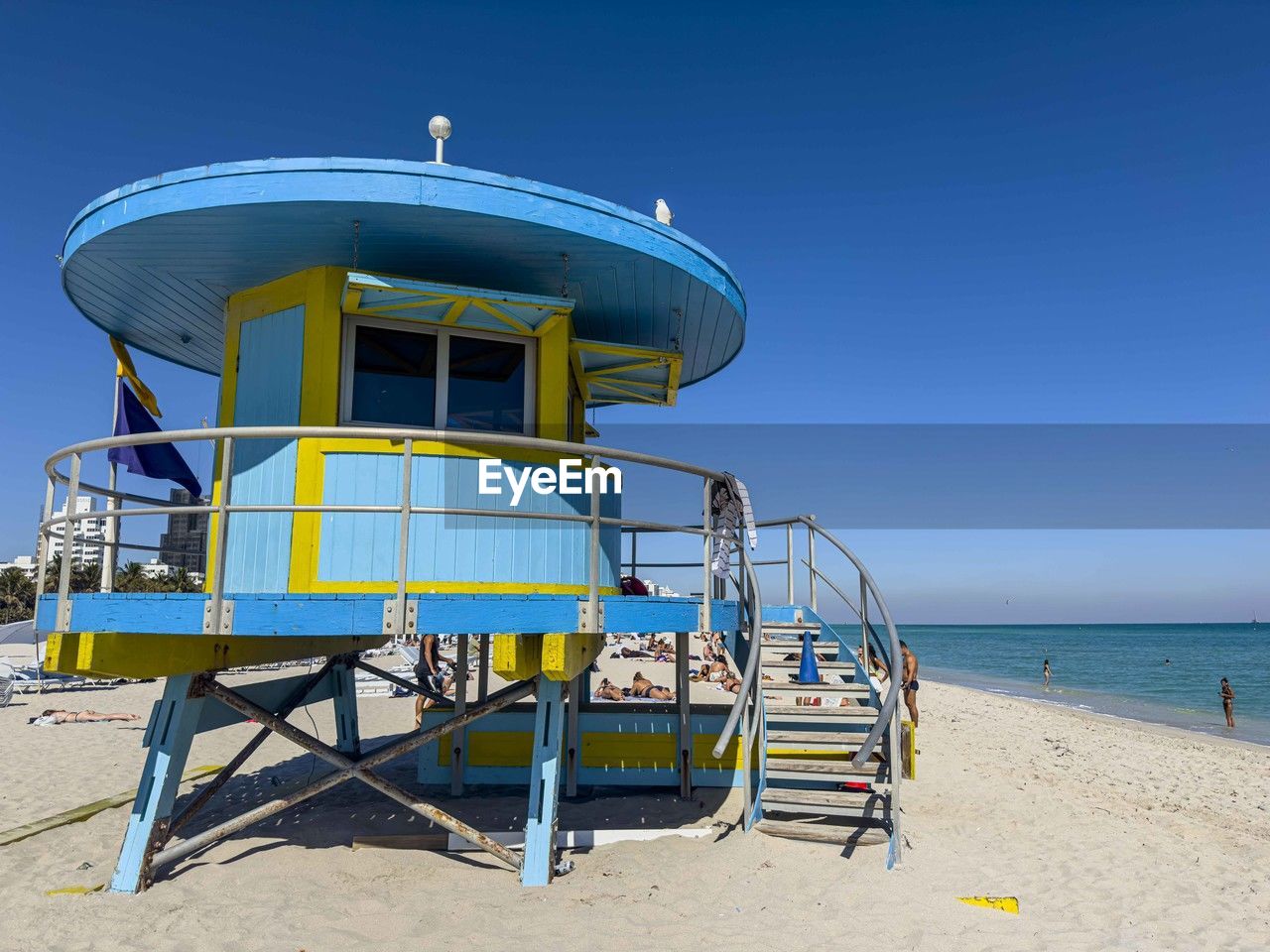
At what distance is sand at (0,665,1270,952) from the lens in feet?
18.4

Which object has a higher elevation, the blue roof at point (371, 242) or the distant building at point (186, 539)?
the blue roof at point (371, 242)

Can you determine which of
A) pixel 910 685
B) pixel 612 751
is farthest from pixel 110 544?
pixel 910 685

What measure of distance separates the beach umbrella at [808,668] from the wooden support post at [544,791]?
296 centimetres

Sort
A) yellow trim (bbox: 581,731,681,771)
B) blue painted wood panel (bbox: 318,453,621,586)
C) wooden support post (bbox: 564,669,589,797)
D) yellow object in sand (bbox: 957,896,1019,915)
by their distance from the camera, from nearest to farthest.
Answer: blue painted wood panel (bbox: 318,453,621,586), yellow object in sand (bbox: 957,896,1019,915), wooden support post (bbox: 564,669,589,797), yellow trim (bbox: 581,731,681,771)

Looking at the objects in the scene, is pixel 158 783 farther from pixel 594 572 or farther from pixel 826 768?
pixel 826 768

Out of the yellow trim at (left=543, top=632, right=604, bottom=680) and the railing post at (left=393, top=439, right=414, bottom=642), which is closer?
the railing post at (left=393, top=439, right=414, bottom=642)

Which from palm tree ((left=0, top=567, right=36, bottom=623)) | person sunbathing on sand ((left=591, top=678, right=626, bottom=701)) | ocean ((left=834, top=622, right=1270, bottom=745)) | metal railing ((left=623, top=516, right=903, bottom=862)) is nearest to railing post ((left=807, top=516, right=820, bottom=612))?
metal railing ((left=623, top=516, right=903, bottom=862))

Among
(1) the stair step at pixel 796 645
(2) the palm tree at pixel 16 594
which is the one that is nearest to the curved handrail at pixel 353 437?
(1) the stair step at pixel 796 645

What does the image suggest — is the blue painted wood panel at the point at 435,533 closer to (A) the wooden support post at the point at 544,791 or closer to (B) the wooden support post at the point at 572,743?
(A) the wooden support post at the point at 544,791

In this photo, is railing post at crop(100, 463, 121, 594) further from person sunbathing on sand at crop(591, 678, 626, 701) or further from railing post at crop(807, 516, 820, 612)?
person sunbathing on sand at crop(591, 678, 626, 701)
